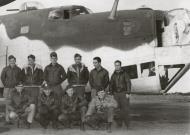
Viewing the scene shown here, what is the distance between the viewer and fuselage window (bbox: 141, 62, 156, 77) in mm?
7641

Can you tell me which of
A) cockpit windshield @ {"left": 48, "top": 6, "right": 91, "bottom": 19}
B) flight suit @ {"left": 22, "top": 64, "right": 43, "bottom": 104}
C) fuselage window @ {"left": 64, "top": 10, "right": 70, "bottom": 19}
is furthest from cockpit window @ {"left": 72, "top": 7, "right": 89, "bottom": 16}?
flight suit @ {"left": 22, "top": 64, "right": 43, "bottom": 104}

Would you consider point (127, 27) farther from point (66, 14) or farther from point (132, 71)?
point (66, 14)

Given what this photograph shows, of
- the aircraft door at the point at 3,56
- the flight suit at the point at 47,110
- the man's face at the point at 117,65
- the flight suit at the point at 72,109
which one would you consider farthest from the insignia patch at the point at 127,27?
the aircraft door at the point at 3,56

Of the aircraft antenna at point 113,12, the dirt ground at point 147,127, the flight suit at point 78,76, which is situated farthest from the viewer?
the aircraft antenna at point 113,12

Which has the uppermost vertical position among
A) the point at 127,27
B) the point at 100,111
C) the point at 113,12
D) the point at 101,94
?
the point at 113,12

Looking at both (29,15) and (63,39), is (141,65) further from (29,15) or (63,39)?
(29,15)

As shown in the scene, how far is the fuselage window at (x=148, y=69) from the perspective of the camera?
764cm

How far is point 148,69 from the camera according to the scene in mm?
7668

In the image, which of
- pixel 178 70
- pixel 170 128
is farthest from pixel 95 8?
pixel 170 128

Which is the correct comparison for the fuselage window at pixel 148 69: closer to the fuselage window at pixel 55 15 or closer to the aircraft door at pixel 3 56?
the fuselage window at pixel 55 15

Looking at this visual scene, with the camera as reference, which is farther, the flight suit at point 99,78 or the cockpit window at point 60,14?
the cockpit window at point 60,14

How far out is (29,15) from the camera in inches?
359

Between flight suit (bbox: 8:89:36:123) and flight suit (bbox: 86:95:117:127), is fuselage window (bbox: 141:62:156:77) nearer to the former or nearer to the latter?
flight suit (bbox: 86:95:117:127)

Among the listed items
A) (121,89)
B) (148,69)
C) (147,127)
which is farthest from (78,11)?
(147,127)
